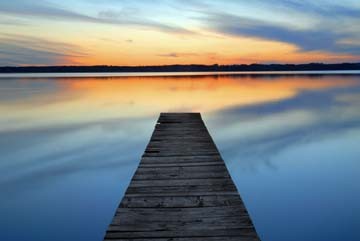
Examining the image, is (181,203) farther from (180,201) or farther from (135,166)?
(135,166)

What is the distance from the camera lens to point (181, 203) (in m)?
3.76

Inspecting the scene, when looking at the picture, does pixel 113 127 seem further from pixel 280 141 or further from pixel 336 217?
pixel 336 217

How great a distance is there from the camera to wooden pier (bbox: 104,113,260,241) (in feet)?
10.1

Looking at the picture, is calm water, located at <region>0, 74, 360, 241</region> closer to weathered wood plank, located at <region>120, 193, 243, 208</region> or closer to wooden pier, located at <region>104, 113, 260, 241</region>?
wooden pier, located at <region>104, 113, 260, 241</region>

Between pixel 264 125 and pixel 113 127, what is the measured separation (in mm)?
6880

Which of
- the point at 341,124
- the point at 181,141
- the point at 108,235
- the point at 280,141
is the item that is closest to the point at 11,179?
the point at 181,141

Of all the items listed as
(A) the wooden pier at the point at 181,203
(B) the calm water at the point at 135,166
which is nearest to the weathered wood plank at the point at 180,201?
(A) the wooden pier at the point at 181,203

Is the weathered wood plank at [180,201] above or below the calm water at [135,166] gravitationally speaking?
above

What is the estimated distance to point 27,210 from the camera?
624 cm

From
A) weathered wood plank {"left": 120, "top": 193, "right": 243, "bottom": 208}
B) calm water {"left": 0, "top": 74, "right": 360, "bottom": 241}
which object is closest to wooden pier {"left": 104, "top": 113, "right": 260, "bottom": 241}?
weathered wood plank {"left": 120, "top": 193, "right": 243, "bottom": 208}

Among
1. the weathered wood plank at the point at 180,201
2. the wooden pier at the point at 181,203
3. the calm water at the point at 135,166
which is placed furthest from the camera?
the calm water at the point at 135,166

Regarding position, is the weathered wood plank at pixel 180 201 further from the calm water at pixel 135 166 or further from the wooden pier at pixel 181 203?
the calm water at pixel 135 166

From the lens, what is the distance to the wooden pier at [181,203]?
3076 mm

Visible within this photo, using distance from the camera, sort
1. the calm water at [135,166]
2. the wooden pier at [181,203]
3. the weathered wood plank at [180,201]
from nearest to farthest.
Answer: the wooden pier at [181,203] < the weathered wood plank at [180,201] < the calm water at [135,166]
